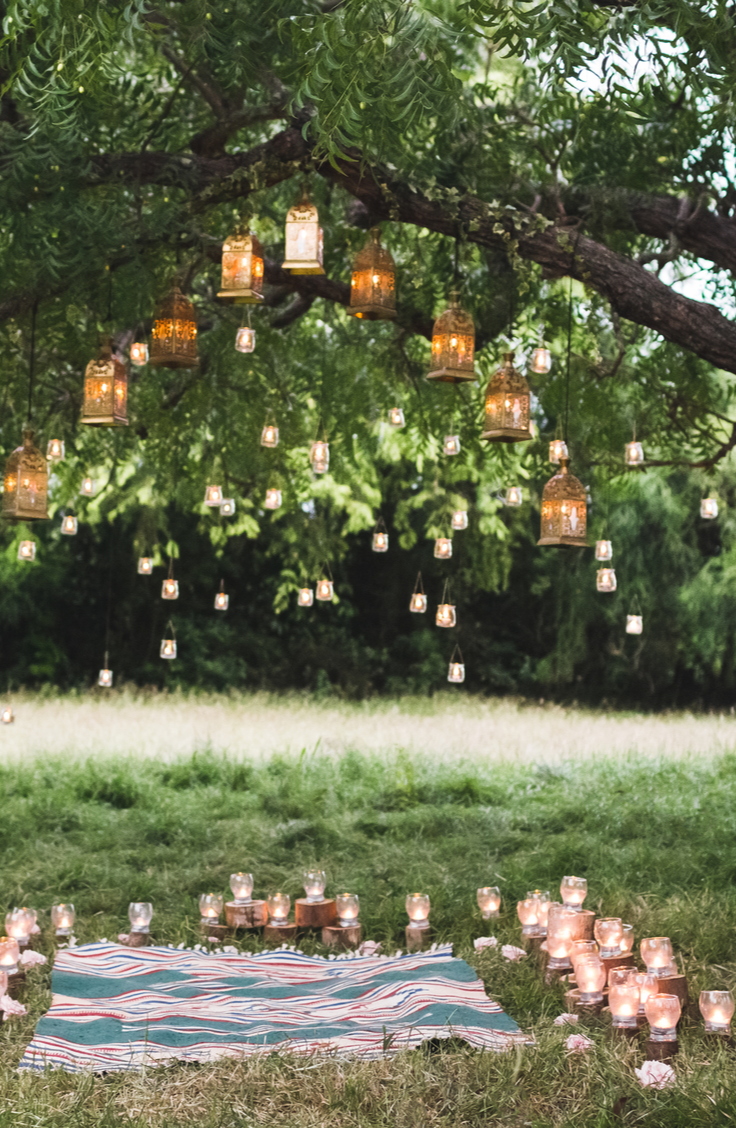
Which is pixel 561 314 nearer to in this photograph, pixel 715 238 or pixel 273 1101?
pixel 715 238

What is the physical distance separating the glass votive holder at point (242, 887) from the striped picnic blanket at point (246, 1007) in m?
0.39

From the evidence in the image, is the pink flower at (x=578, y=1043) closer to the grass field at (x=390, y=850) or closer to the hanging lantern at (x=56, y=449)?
the grass field at (x=390, y=850)

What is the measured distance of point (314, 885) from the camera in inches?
199

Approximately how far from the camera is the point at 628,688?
16.5 metres

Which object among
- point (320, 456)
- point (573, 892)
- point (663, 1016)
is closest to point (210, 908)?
point (573, 892)

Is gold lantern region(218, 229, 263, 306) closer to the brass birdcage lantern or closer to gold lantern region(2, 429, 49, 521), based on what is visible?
the brass birdcage lantern

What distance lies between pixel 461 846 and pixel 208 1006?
8.49 feet

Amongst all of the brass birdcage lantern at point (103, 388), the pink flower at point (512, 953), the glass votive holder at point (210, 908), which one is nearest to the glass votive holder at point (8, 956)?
the glass votive holder at point (210, 908)

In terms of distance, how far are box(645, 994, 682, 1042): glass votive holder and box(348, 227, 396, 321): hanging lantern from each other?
2.83 meters

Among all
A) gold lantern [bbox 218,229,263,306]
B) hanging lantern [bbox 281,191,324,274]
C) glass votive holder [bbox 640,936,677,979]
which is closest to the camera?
hanging lantern [bbox 281,191,324,274]

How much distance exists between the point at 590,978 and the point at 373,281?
2875mm

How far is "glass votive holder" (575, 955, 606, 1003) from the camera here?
3.93 metres

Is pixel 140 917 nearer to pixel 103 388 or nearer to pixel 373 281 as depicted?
pixel 103 388

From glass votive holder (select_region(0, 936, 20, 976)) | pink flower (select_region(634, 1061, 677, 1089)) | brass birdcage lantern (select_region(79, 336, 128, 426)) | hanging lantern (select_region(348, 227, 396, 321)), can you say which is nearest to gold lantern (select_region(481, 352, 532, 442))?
hanging lantern (select_region(348, 227, 396, 321))
